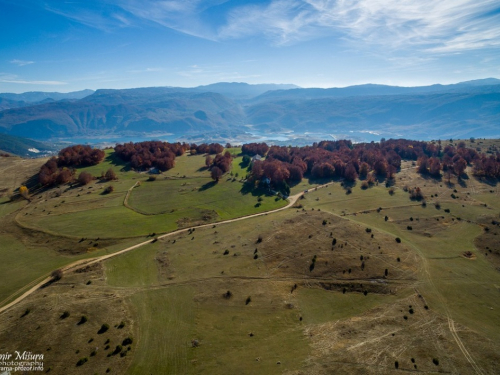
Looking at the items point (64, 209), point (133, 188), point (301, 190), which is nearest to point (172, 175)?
point (133, 188)

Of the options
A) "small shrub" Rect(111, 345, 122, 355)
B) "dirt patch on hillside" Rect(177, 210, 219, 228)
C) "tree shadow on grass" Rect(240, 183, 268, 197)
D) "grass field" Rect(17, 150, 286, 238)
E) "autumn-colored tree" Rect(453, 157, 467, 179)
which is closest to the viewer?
"small shrub" Rect(111, 345, 122, 355)

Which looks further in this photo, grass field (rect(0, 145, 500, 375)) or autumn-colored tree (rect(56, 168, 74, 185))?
autumn-colored tree (rect(56, 168, 74, 185))

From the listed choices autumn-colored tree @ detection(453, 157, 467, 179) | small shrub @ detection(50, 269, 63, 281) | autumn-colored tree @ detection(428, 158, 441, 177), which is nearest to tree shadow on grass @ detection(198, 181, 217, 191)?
small shrub @ detection(50, 269, 63, 281)

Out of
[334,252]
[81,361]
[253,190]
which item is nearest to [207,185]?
[253,190]

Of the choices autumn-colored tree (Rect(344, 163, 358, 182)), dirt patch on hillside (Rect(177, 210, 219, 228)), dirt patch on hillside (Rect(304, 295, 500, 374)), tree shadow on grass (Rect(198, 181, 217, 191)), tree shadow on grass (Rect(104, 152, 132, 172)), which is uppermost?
tree shadow on grass (Rect(104, 152, 132, 172))

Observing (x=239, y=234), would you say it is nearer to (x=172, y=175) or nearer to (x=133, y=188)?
(x=133, y=188)

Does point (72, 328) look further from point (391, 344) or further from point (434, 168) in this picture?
point (434, 168)

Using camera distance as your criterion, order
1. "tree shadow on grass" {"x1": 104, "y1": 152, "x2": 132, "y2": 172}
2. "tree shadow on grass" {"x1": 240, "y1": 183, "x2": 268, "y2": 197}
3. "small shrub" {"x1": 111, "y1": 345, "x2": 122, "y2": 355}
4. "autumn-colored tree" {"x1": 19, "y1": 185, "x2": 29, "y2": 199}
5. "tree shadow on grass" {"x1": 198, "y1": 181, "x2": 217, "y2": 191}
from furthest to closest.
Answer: "tree shadow on grass" {"x1": 104, "y1": 152, "x2": 132, "y2": 172}, "tree shadow on grass" {"x1": 198, "y1": 181, "x2": 217, "y2": 191}, "tree shadow on grass" {"x1": 240, "y1": 183, "x2": 268, "y2": 197}, "autumn-colored tree" {"x1": 19, "y1": 185, "x2": 29, "y2": 199}, "small shrub" {"x1": 111, "y1": 345, "x2": 122, "y2": 355}

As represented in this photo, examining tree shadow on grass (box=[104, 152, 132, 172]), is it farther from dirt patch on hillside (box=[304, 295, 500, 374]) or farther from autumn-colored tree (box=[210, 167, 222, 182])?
dirt patch on hillside (box=[304, 295, 500, 374])

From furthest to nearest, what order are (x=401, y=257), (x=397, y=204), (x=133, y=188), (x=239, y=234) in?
(x=133, y=188) → (x=397, y=204) → (x=239, y=234) → (x=401, y=257)

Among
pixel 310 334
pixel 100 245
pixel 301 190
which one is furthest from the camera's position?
pixel 301 190

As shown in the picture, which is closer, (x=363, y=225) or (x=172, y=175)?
(x=363, y=225)
